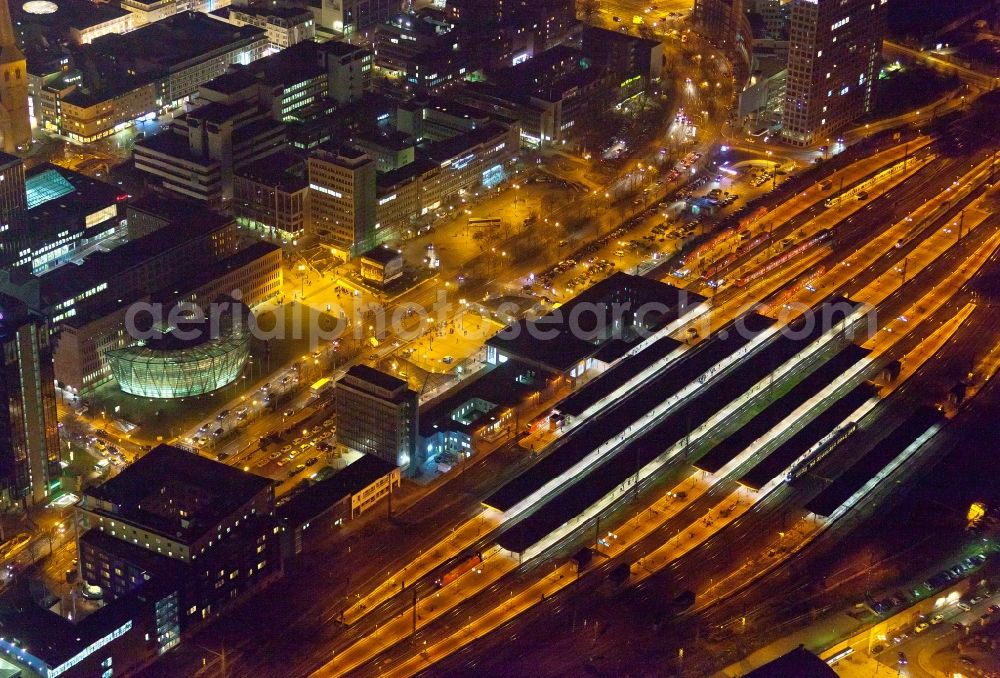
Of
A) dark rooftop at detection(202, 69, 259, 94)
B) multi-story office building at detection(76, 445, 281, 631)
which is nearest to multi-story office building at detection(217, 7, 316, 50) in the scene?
dark rooftop at detection(202, 69, 259, 94)

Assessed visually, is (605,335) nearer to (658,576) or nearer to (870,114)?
(658,576)

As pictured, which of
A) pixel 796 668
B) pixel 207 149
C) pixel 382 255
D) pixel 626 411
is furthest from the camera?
pixel 207 149

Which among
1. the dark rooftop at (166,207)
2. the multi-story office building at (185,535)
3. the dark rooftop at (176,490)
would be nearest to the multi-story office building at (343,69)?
the dark rooftop at (166,207)

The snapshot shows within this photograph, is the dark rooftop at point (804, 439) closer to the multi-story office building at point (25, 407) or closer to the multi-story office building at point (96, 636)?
the multi-story office building at point (96, 636)

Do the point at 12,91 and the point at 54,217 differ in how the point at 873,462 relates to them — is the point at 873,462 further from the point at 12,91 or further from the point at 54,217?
the point at 12,91

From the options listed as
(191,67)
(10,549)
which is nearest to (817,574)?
(10,549)

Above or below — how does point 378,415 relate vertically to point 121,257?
below

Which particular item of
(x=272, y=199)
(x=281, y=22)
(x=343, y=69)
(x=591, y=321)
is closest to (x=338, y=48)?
(x=343, y=69)
